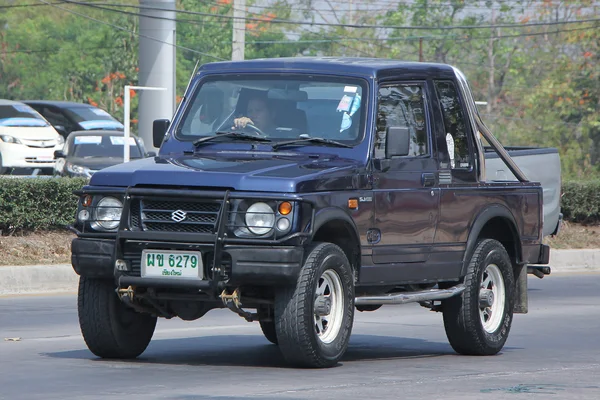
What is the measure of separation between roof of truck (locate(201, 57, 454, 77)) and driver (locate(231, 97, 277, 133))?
301 mm

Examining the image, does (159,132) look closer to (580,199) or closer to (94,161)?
(580,199)

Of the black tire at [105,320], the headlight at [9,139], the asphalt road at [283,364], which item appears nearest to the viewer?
the asphalt road at [283,364]

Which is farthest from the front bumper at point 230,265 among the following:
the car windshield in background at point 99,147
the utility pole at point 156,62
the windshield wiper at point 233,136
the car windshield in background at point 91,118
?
the car windshield in background at point 91,118

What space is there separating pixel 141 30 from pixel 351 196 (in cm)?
2291

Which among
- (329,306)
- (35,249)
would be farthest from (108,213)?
(35,249)

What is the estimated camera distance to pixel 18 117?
34.1 meters

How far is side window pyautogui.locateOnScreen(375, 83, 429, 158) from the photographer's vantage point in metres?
9.72

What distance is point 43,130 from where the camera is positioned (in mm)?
34156

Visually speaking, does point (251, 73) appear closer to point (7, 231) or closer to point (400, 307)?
point (400, 307)

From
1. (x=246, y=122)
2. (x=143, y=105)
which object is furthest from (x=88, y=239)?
(x=143, y=105)

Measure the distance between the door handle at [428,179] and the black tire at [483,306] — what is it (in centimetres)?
83

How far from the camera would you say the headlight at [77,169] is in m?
30.8

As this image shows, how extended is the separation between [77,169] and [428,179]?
72.5 feet

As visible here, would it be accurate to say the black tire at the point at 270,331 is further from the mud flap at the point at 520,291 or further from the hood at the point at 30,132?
the hood at the point at 30,132
